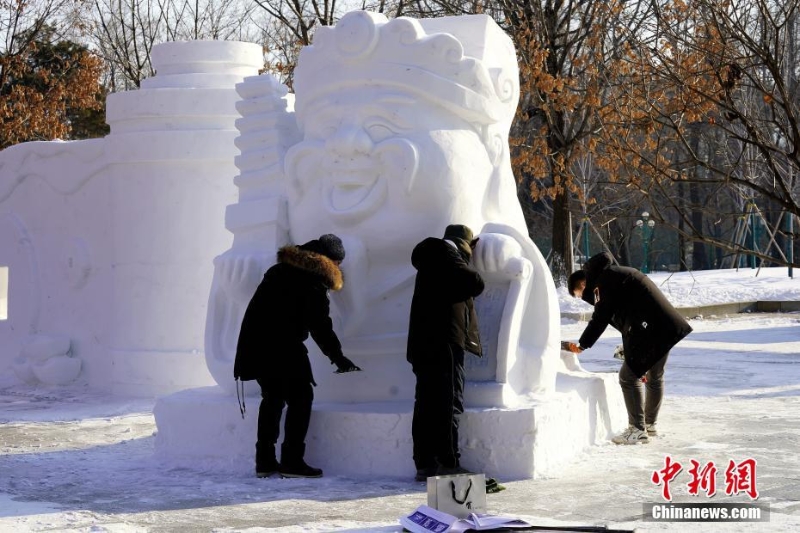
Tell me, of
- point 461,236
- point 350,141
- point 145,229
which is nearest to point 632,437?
point 461,236

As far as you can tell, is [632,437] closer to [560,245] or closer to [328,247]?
[328,247]

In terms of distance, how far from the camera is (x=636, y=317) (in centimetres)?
768

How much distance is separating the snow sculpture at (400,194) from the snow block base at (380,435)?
207 millimetres

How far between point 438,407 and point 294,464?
953 millimetres

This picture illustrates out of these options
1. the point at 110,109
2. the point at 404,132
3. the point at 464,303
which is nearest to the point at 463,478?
the point at 464,303

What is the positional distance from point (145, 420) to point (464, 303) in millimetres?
3690

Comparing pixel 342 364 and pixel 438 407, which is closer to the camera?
pixel 438 407

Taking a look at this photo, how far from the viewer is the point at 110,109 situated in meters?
11.1

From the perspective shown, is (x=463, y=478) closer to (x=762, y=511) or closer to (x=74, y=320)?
(x=762, y=511)

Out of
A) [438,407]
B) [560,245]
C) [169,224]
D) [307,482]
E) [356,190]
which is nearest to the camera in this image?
[438,407]

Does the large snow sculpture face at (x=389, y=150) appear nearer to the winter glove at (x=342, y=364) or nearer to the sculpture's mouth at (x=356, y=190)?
the sculpture's mouth at (x=356, y=190)

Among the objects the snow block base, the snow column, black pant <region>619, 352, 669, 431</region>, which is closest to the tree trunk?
the snow column

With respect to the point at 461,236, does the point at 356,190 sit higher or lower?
higher

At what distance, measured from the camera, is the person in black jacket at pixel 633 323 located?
7.65 m
